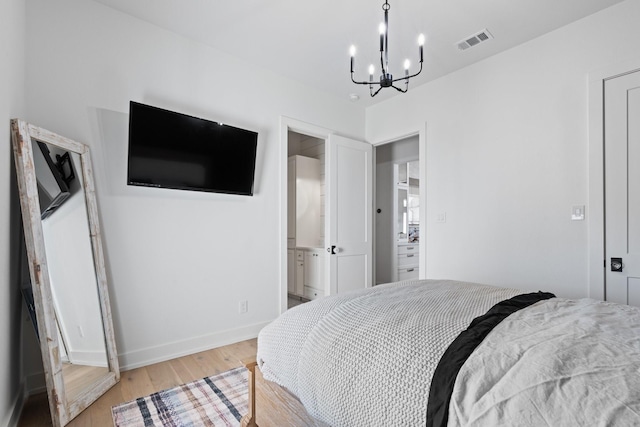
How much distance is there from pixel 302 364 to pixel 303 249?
350 centimetres

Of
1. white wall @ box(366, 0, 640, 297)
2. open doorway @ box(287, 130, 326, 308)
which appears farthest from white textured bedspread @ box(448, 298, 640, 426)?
open doorway @ box(287, 130, 326, 308)

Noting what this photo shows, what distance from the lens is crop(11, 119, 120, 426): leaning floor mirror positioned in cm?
171

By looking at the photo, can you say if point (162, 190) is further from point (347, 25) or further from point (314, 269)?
point (314, 269)

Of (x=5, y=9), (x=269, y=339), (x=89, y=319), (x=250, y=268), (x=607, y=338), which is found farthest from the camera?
(x=250, y=268)

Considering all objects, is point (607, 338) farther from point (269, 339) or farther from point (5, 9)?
point (5, 9)

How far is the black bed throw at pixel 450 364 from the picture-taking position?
0.74 meters

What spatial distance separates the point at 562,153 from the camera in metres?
2.53

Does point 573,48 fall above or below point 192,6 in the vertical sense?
below

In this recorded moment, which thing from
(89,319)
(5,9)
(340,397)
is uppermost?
(5,9)

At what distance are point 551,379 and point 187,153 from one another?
2633mm

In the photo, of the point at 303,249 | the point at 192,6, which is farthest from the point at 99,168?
the point at 303,249

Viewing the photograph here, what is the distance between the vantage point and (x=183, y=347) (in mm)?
2662

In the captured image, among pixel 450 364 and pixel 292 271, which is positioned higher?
pixel 450 364

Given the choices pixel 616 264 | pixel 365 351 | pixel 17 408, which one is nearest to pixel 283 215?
pixel 17 408
